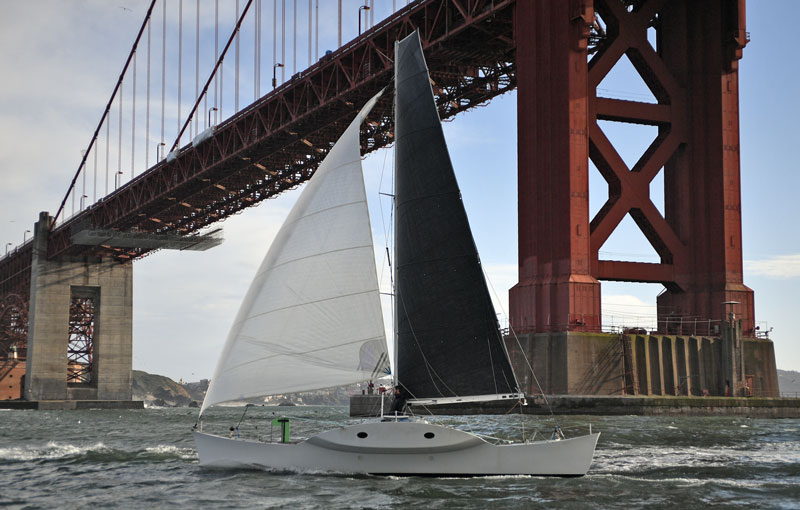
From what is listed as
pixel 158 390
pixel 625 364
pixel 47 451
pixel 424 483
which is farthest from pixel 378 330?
pixel 158 390

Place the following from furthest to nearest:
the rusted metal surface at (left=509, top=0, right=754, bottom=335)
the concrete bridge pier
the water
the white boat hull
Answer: the concrete bridge pier < the rusted metal surface at (left=509, top=0, right=754, bottom=335) < the white boat hull < the water

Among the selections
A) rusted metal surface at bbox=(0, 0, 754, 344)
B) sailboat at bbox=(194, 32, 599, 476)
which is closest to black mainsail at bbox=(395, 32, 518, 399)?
sailboat at bbox=(194, 32, 599, 476)

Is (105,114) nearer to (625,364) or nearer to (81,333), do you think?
(81,333)

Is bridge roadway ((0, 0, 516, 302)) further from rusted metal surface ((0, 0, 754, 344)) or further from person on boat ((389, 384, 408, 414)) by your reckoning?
person on boat ((389, 384, 408, 414))

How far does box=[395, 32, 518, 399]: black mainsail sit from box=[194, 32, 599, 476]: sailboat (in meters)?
0.02

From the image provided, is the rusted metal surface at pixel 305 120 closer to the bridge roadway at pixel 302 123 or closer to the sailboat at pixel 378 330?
the bridge roadway at pixel 302 123

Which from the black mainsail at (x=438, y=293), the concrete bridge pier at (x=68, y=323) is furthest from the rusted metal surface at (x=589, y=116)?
the concrete bridge pier at (x=68, y=323)

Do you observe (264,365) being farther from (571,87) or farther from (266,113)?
(266,113)

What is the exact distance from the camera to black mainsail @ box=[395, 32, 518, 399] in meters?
16.0

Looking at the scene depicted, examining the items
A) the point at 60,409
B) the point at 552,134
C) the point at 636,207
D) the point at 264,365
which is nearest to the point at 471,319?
the point at 264,365

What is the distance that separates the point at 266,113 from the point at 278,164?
15.7ft

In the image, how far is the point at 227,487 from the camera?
50.4 ft

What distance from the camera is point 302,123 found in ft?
160

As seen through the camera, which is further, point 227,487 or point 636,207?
point 636,207
